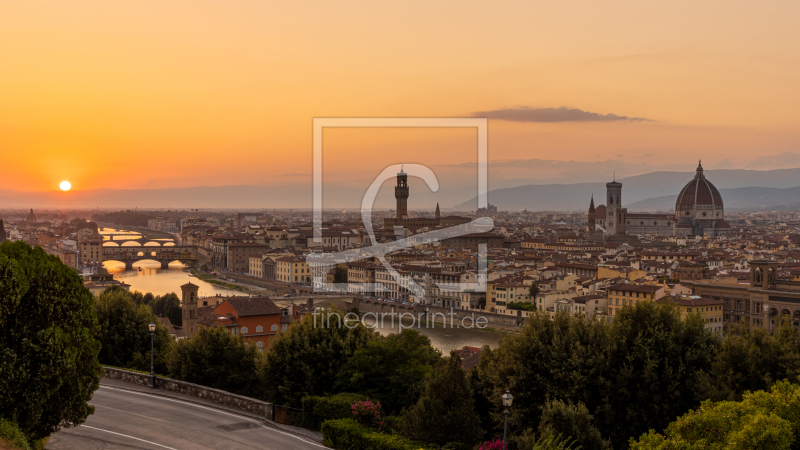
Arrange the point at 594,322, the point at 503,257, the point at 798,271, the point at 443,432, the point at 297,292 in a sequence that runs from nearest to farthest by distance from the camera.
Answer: the point at 443,432
the point at 594,322
the point at 798,271
the point at 297,292
the point at 503,257

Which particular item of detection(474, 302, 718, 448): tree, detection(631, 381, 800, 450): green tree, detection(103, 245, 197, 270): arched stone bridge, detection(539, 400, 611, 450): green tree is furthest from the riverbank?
detection(631, 381, 800, 450): green tree

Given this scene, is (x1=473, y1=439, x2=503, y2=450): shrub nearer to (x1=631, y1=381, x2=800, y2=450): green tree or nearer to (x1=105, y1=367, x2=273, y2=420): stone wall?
(x1=631, y1=381, x2=800, y2=450): green tree

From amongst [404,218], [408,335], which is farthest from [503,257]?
[408,335]

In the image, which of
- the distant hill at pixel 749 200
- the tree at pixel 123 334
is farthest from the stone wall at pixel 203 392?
the distant hill at pixel 749 200

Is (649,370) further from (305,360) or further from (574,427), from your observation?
(305,360)

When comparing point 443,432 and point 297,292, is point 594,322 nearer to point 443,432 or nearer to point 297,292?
point 443,432

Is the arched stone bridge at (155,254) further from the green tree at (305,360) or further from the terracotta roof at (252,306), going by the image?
the green tree at (305,360)
